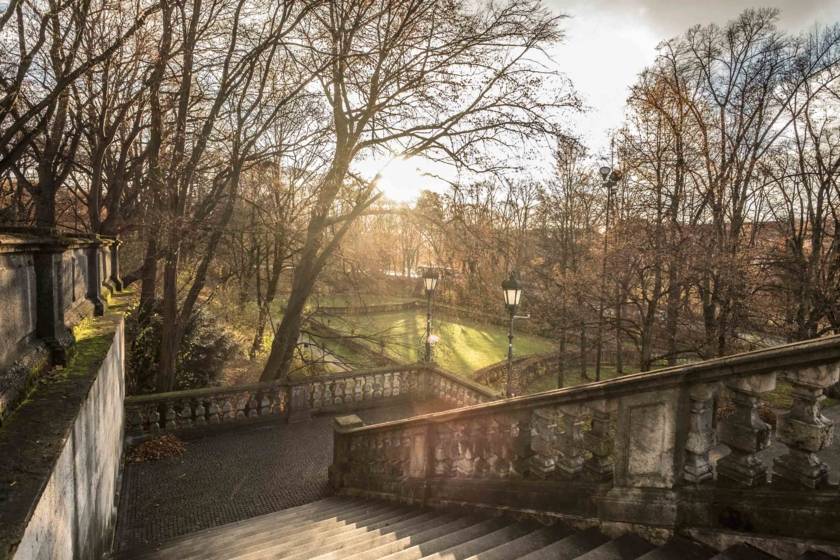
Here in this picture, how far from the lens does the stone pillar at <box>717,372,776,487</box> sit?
2496 mm

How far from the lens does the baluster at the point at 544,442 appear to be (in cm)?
358

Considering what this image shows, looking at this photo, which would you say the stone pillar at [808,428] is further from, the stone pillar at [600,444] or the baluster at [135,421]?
the baluster at [135,421]

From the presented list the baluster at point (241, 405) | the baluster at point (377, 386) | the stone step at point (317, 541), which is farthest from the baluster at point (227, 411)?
the stone step at point (317, 541)

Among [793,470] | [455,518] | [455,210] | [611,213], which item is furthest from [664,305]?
[793,470]

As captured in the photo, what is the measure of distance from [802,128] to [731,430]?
64.8 feet

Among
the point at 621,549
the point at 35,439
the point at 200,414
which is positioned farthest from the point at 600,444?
the point at 200,414

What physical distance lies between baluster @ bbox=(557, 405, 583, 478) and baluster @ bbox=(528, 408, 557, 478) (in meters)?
0.08

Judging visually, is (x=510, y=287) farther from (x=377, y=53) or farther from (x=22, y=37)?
(x=22, y=37)

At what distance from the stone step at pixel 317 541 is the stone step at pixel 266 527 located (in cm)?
34

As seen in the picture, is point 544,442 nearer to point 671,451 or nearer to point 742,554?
point 671,451

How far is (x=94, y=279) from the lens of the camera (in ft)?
22.3

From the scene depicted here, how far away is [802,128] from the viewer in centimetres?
1658

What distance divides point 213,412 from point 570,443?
27.1 ft

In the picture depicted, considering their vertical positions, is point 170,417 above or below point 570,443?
below
